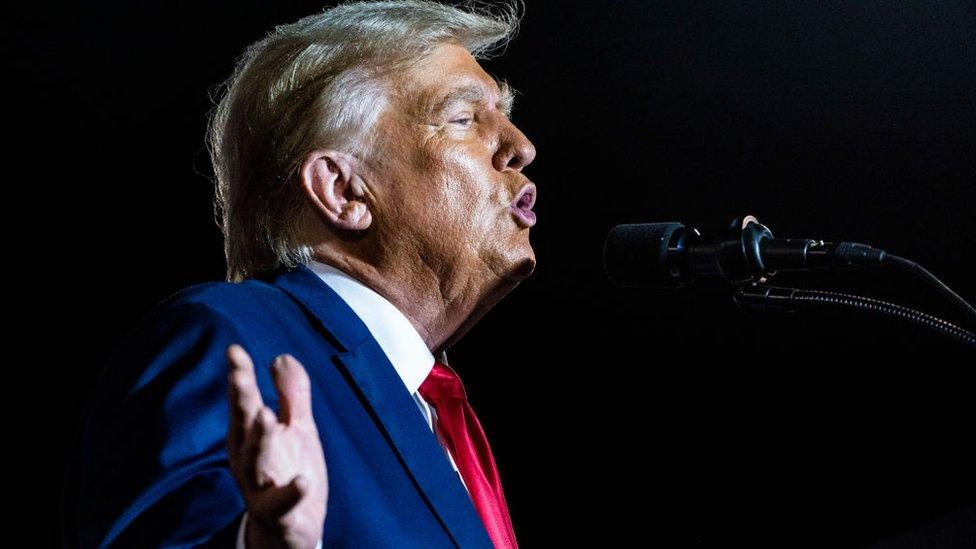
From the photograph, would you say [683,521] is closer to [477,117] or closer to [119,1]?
[477,117]

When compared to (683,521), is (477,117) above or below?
above

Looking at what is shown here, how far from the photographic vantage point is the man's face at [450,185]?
1.82m

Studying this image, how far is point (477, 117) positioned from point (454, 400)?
57 cm

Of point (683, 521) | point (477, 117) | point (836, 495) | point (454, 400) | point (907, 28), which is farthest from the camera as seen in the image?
point (683, 521)

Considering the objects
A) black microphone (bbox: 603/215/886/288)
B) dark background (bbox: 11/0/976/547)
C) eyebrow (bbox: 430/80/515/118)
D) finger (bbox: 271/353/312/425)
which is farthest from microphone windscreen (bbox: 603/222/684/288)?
dark background (bbox: 11/0/976/547)

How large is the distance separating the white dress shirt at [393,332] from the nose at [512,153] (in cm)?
34

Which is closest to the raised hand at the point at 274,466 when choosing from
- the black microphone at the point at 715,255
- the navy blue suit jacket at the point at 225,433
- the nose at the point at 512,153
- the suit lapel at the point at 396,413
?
the navy blue suit jacket at the point at 225,433

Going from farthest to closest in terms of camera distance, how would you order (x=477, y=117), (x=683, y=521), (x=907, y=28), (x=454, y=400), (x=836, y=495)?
(x=683, y=521) → (x=836, y=495) → (x=907, y=28) → (x=477, y=117) → (x=454, y=400)

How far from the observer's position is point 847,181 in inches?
105

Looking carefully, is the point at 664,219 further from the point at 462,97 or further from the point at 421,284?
the point at 421,284

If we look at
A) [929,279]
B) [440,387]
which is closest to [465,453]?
[440,387]

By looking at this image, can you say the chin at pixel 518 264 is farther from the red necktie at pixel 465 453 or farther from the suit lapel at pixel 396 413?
the suit lapel at pixel 396 413

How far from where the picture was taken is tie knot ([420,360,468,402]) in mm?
1710

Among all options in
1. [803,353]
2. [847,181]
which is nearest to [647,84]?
[847,181]
